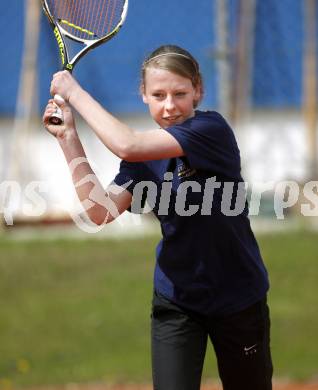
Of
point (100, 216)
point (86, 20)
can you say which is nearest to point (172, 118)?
point (100, 216)

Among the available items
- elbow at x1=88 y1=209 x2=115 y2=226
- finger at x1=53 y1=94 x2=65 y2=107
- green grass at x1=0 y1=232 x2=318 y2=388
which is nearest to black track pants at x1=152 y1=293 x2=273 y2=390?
elbow at x1=88 y1=209 x2=115 y2=226

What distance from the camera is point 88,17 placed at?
372 cm

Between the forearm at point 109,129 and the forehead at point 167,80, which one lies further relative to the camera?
the forehead at point 167,80

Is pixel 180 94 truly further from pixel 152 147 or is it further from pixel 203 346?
pixel 203 346

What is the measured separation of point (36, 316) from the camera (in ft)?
30.1

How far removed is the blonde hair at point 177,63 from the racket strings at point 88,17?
257 mm

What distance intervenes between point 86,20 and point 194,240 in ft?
3.11

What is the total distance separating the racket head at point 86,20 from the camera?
141 inches

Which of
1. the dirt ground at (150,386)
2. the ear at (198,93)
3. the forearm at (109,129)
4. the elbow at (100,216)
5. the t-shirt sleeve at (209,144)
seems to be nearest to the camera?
the forearm at (109,129)

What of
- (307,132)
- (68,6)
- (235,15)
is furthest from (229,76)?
(68,6)

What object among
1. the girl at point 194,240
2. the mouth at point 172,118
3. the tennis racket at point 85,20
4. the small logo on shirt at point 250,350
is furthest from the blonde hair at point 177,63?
the small logo on shirt at point 250,350

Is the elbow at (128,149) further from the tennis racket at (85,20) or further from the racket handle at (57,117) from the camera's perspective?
the tennis racket at (85,20)

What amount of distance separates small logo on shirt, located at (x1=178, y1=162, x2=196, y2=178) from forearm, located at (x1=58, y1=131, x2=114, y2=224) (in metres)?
0.29

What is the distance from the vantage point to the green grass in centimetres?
747
